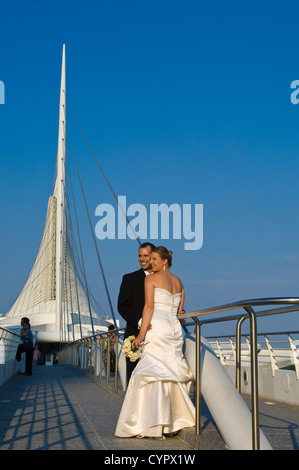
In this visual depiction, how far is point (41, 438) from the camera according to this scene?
3824mm

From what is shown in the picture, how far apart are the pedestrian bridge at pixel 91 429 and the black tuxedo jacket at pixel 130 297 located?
89 centimetres

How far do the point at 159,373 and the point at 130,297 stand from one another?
1.21m

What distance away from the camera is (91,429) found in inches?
168

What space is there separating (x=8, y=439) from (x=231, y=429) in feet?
4.96

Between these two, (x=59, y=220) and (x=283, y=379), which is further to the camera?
(x=59, y=220)

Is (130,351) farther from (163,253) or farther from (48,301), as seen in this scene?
(48,301)

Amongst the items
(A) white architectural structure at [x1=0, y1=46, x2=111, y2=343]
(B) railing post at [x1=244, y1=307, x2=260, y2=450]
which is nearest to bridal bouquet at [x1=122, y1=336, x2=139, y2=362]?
(B) railing post at [x1=244, y1=307, x2=260, y2=450]

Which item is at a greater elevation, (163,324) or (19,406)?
(163,324)

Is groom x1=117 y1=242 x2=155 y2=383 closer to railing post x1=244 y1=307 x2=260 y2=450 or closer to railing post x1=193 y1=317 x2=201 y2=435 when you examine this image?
railing post x1=193 y1=317 x2=201 y2=435

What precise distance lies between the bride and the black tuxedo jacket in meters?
0.83

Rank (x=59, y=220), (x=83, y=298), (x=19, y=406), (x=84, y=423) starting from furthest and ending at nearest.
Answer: (x=83, y=298) → (x=59, y=220) → (x=19, y=406) → (x=84, y=423)

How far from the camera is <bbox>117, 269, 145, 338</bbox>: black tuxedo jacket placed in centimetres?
504
